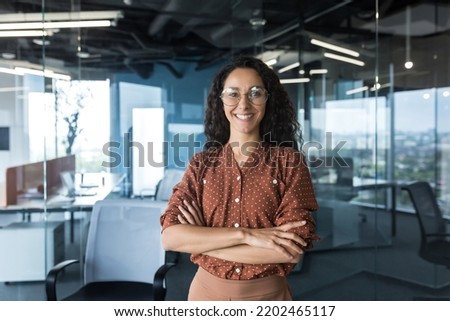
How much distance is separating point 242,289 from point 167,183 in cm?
278

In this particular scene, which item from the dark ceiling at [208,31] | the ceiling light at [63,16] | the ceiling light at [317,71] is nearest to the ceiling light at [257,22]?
the dark ceiling at [208,31]

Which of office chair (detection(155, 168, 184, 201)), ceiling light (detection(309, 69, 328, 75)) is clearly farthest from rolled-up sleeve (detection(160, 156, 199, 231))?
ceiling light (detection(309, 69, 328, 75))

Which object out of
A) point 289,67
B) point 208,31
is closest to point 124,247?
point 289,67

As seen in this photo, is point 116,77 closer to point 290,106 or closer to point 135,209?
point 135,209

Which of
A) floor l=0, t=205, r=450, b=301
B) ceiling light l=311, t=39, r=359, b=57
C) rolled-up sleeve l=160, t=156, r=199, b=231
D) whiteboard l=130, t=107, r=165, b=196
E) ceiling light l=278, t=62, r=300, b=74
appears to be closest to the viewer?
rolled-up sleeve l=160, t=156, r=199, b=231

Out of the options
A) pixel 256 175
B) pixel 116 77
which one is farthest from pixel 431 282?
pixel 116 77

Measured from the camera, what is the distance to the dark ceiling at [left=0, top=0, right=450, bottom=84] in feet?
12.1

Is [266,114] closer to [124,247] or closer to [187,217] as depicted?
[187,217]

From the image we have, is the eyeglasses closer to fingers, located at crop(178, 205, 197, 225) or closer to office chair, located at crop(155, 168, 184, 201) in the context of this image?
fingers, located at crop(178, 205, 197, 225)

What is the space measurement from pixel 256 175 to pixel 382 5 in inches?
144

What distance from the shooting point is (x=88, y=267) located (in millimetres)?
2102

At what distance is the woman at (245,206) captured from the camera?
3.78ft

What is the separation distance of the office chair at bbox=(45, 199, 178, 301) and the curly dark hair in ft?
2.81

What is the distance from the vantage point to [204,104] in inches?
149
